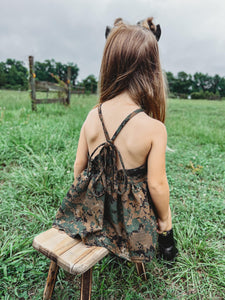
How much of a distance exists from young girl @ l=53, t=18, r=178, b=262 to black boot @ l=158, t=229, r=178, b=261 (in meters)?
0.31

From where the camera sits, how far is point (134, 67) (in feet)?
3.55

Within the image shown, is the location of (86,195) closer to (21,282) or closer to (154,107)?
(154,107)

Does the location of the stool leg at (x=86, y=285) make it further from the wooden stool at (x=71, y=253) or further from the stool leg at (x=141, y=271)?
the stool leg at (x=141, y=271)

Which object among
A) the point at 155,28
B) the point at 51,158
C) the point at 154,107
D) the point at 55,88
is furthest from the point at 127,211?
the point at 55,88

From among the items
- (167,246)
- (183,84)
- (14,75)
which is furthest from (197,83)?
(167,246)

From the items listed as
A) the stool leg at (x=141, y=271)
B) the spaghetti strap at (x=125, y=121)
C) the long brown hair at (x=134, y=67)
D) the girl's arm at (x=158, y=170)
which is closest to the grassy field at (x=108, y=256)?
the stool leg at (x=141, y=271)

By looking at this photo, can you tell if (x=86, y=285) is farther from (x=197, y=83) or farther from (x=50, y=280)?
(x=197, y=83)

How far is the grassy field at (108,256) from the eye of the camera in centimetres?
142

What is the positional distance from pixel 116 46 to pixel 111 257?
144 cm

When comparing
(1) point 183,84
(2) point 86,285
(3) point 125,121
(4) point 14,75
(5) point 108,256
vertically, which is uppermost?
(1) point 183,84

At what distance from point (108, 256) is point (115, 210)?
0.68 metres

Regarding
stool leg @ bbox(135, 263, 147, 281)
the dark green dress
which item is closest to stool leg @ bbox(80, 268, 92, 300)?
the dark green dress

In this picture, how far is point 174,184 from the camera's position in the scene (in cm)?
271

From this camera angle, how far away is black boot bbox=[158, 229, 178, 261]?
4.68ft
